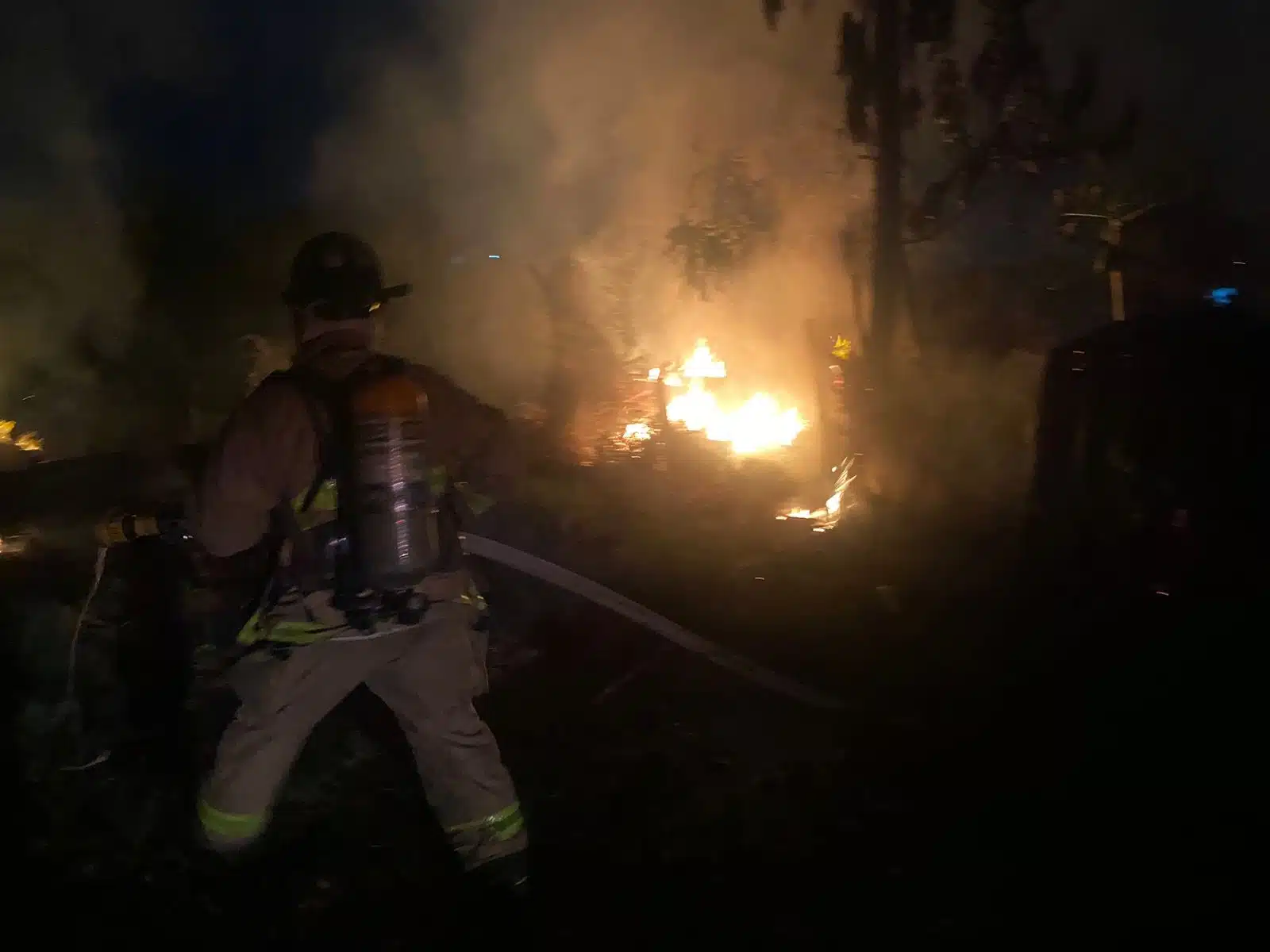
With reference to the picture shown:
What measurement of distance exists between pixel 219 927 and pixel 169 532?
113cm

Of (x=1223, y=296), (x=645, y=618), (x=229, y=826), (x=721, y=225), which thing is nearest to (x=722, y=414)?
(x=721, y=225)

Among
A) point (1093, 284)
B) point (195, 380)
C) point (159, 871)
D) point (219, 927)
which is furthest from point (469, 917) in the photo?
point (195, 380)

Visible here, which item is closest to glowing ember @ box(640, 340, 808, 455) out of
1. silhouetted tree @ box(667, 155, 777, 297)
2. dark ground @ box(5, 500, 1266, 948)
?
silhouetted tree @ box(667, 155, 777, 297)

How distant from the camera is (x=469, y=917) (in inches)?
112

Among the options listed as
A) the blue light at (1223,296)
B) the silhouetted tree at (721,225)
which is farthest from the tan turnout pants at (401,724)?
the silhouetted tree at (721,225)

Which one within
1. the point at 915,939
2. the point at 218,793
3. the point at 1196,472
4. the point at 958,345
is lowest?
the point at 915,939

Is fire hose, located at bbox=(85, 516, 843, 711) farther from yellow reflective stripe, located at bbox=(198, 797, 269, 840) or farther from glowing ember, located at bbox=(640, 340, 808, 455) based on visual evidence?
glowing ember, located at bbox=(640, 340, 808, 455)

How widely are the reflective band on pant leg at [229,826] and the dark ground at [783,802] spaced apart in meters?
0.38

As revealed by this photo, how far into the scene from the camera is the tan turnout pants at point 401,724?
2.57 metres

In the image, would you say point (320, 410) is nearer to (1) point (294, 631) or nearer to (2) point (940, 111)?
(1) point (294, 631)

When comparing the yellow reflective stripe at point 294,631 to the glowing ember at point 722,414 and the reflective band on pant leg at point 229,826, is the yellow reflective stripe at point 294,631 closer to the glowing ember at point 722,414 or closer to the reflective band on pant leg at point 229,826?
the reflective band on pant leg at point 229,826

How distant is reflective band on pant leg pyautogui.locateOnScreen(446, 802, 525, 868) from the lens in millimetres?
2691

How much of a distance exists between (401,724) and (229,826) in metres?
0.48

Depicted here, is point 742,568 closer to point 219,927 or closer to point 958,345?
point 219,927
